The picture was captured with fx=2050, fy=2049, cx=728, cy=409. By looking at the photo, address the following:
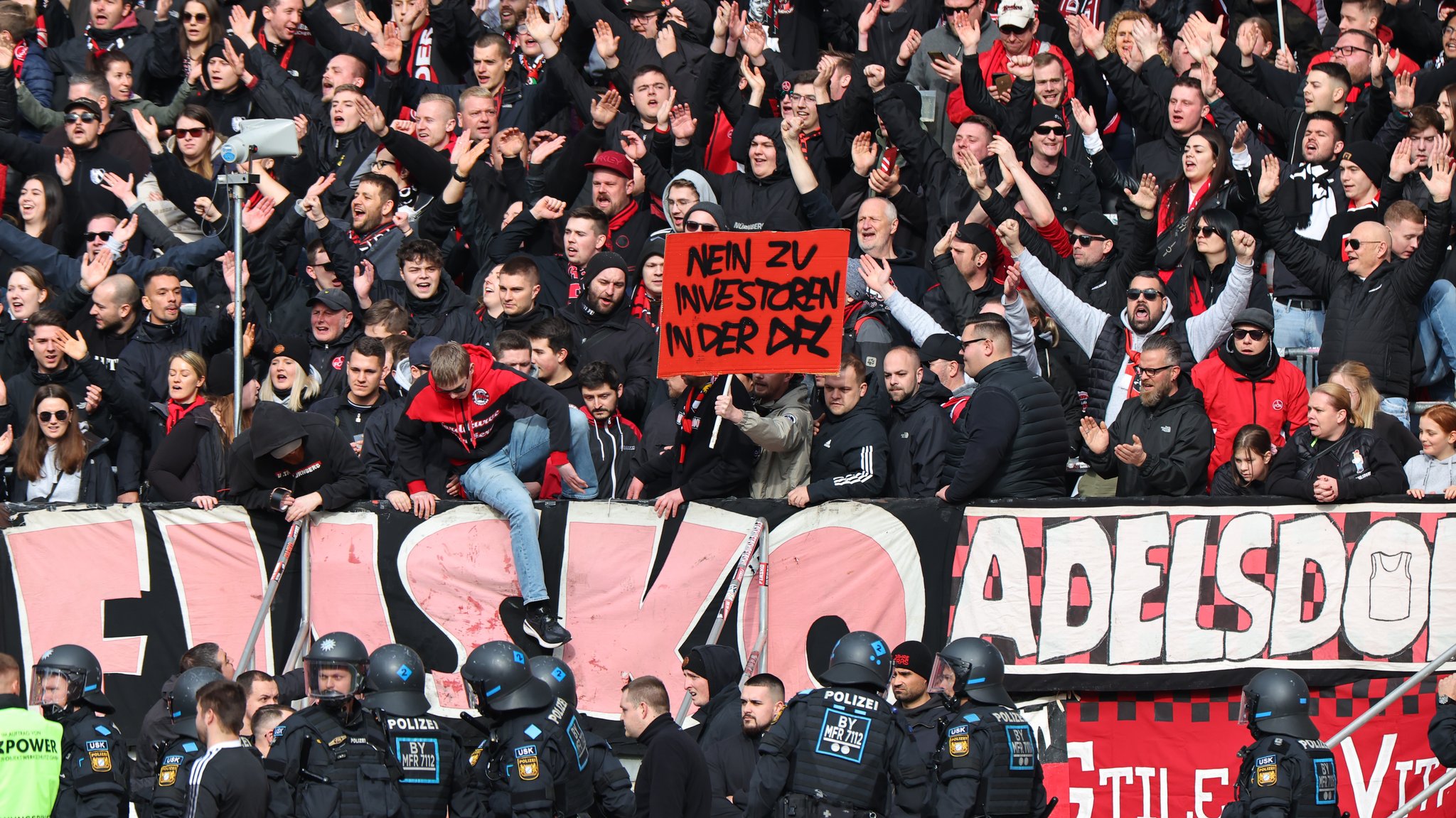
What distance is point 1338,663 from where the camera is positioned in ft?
37.0

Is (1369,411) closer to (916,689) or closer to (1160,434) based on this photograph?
(1160,434)

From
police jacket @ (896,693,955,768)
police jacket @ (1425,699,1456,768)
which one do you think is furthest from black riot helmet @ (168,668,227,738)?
police jacket @ (1425,699,1456,768)

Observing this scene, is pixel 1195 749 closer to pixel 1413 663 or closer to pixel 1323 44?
pixel 1413 663

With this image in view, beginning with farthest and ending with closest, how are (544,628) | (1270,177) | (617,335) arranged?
(617,335) → (1270,177) → (544,628)

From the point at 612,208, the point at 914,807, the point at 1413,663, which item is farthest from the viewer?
the point at 612,208

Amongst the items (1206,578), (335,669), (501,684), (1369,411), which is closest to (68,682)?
(335,669)

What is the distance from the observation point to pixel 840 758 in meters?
9.45

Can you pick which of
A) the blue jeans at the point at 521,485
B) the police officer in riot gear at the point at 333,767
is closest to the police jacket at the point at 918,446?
the blue jeans at the point at 521,485

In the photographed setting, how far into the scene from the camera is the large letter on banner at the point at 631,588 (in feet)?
39.6

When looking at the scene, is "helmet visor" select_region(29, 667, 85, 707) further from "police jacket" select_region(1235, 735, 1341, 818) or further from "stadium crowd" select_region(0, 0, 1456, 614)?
"police jacket" select_region(1235, 735, 1341, 818)

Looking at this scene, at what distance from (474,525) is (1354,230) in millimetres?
5803

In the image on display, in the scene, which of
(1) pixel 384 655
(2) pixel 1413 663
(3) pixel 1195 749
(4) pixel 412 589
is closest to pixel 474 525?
(4) pixel 412 589

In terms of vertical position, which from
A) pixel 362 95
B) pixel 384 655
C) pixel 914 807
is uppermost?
pixel 362 95

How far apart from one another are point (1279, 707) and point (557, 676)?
350 centimetres
